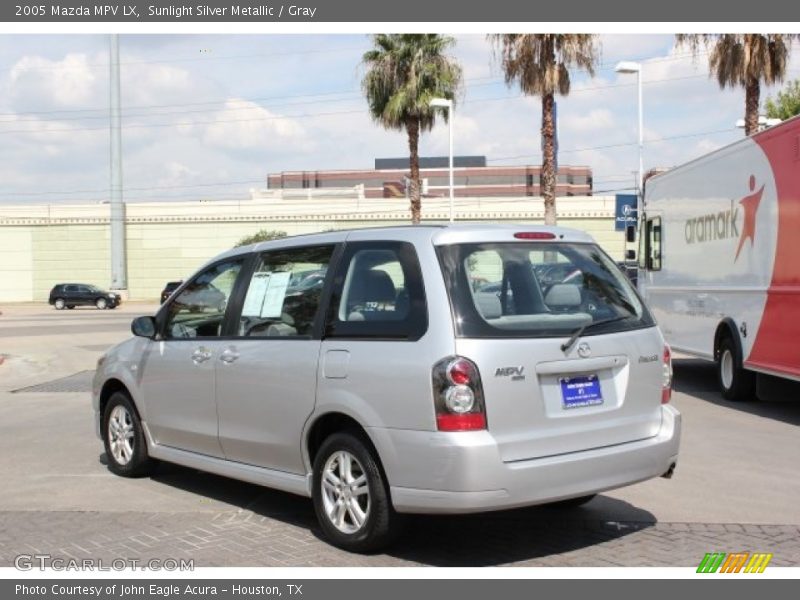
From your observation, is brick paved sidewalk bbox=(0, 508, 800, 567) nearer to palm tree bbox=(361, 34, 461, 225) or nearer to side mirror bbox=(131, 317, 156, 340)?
side mirror bbox=(131, 317, 156, 340)

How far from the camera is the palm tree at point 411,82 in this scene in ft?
108

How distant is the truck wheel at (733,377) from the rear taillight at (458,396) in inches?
320

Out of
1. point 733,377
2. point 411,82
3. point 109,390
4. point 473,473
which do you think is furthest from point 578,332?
point 411,82

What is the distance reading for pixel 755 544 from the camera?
18.9 feet

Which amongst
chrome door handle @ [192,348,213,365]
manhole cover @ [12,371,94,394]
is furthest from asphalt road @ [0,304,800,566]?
manhole cover @ [12,371,94,394]

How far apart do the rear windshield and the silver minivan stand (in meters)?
0.01

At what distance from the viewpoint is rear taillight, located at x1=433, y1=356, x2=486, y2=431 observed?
16.4 feet

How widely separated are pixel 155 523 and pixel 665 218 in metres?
11.0

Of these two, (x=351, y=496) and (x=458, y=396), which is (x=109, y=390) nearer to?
(x=351, y=496)

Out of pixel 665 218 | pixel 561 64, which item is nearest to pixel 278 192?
pixel 561 64

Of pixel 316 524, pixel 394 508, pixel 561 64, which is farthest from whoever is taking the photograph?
pixel 561 64

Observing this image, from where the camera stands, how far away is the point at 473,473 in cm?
497

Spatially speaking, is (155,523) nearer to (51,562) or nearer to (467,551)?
(51,562)

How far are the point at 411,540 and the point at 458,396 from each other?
134cm
